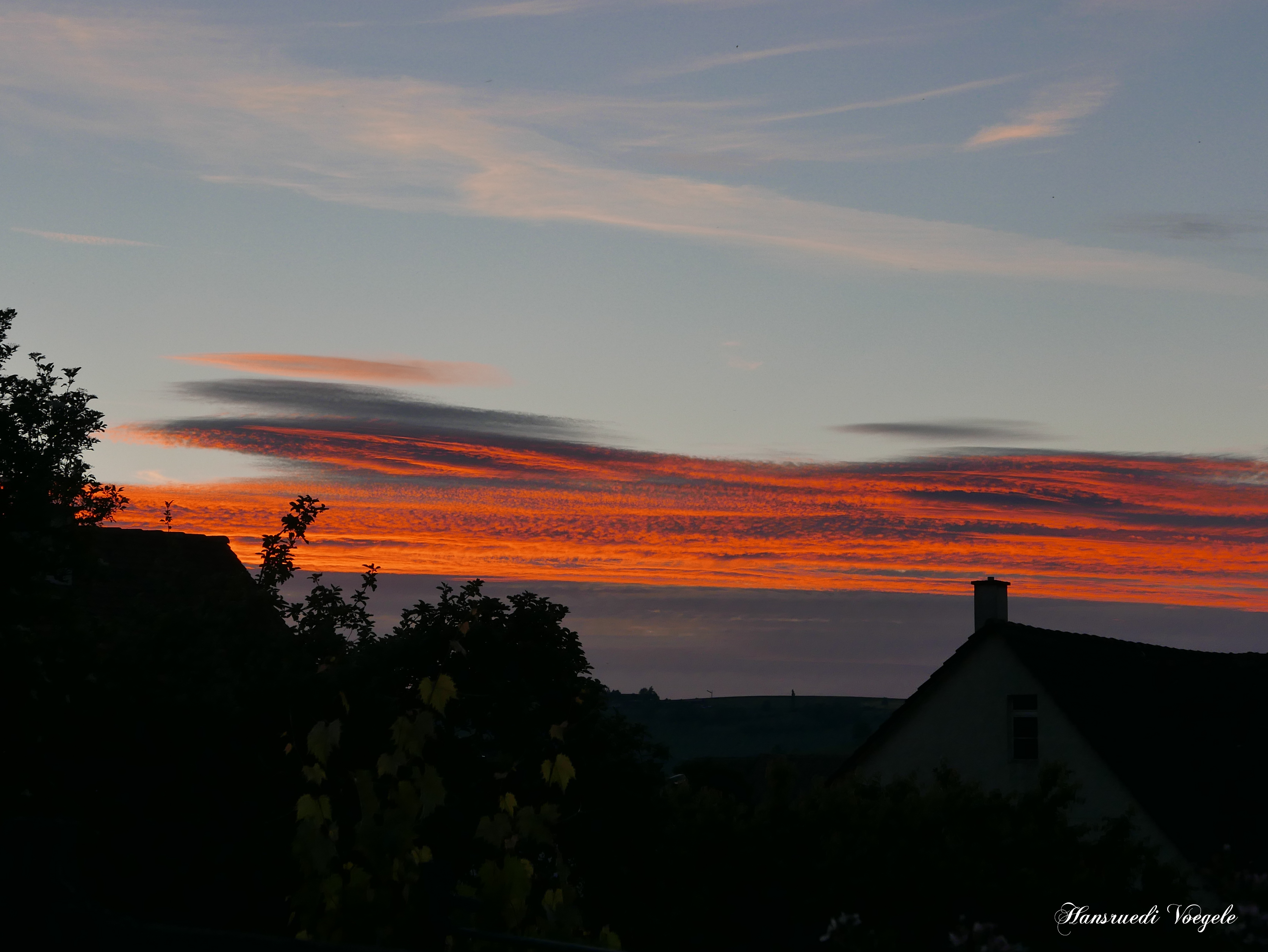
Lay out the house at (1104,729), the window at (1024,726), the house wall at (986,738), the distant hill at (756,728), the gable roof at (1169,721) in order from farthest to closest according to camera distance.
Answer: the distant hill at (756,728) < the window at (1024,726) < the house wall at (986,738) < the house at (1104,729) < the gable roof at (1169,721)

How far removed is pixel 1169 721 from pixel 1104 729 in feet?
8.21

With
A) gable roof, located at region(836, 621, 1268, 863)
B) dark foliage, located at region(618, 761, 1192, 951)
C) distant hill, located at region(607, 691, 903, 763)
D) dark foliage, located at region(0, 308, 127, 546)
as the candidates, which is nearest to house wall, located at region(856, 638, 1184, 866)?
gable roof, located at region(836, 621, 1268, 863)

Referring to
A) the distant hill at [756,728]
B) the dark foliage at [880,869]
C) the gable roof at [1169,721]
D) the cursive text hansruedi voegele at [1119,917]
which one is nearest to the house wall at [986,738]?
the gable roof at [1169,721]

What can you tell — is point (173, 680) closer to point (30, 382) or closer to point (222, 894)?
point (222, 894)

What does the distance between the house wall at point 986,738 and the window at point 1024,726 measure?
4.0 inches

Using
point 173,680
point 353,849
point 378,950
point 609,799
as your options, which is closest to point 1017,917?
point 609,799

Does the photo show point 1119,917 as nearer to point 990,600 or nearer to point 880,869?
point 880,869

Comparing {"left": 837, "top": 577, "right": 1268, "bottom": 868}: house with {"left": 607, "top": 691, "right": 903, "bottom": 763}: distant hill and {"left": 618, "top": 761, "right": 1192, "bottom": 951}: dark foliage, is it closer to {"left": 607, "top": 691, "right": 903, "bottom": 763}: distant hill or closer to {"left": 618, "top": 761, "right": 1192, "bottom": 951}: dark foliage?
{"left": 618, "top": 761, "right": 1192, "bottom": 951}: dark foliage

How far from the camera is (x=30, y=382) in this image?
25.5 metres

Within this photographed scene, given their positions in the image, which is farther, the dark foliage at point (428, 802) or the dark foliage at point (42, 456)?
the dark foliage at point (42, 456)

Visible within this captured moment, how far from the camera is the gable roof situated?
30.8 m

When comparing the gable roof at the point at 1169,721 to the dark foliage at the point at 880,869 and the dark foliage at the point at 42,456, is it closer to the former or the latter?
the dark foliage at the point at 880,869

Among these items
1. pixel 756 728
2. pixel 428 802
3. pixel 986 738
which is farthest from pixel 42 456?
pixel 756 728

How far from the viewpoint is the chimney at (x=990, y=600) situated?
38406 mm
